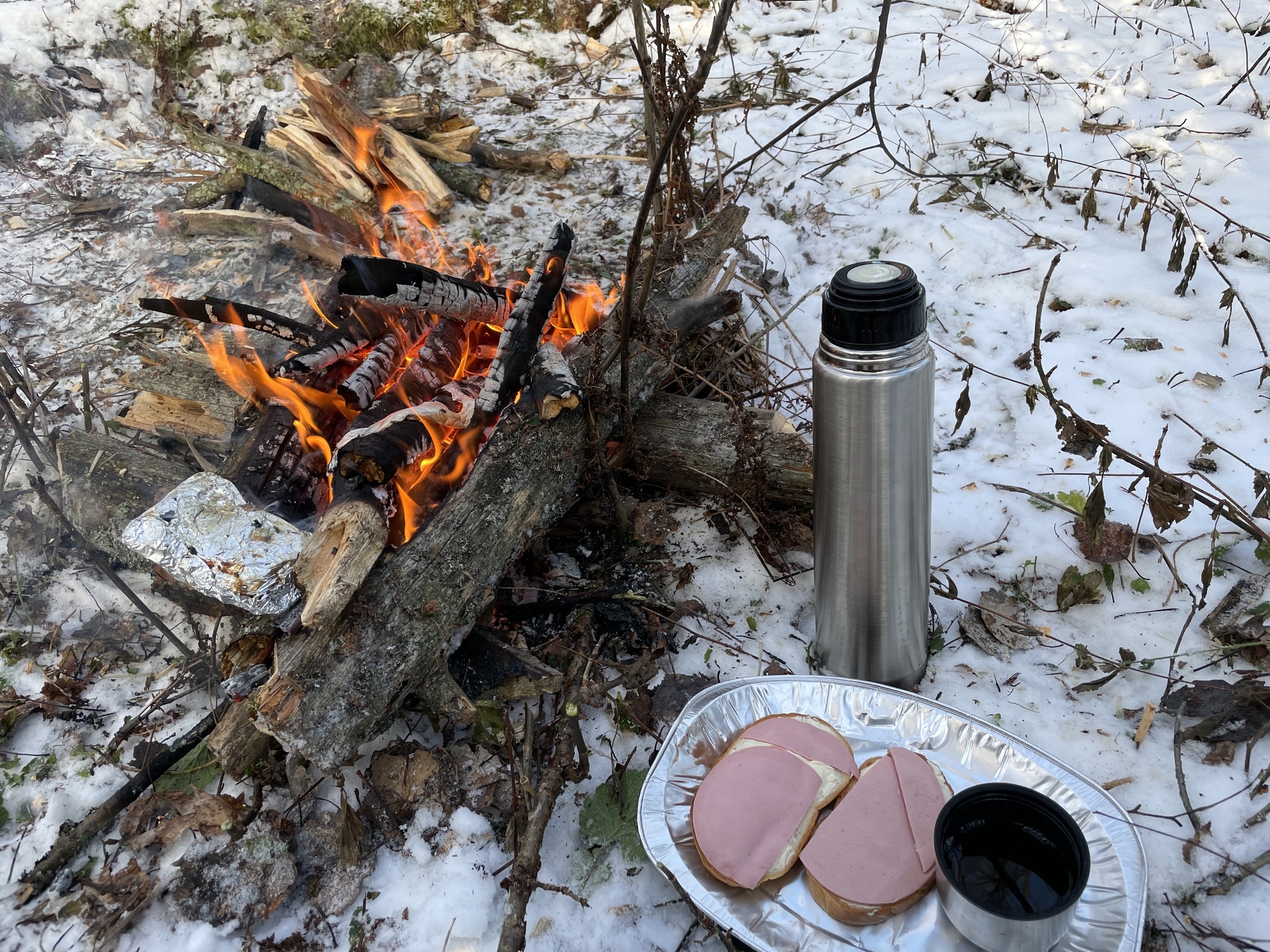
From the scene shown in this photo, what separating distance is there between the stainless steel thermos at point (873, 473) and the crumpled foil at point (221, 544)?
155 cm

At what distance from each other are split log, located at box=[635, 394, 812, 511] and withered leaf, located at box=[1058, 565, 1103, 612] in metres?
0.89

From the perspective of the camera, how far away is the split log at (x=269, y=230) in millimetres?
4840

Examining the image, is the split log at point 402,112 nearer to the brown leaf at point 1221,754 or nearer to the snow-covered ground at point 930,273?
the snow-covered ground at point 930,273

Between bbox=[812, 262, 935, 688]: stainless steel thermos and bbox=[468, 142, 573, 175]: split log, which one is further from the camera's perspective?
bbox=[468, 142, 573, 175]: split log

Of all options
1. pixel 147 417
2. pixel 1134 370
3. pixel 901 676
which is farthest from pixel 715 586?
pixel 147 417

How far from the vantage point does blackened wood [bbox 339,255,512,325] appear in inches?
106

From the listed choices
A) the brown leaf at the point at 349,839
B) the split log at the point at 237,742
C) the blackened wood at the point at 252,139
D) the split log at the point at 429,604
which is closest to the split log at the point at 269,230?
the blackened wood at the point at 252,139

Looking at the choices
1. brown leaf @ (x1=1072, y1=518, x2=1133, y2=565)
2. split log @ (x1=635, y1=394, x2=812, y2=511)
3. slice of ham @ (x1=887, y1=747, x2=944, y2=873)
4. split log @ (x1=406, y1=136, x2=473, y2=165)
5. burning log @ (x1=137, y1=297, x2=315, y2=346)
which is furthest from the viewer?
split log @ (x1=406, y1=136, x2=473, y2=165)

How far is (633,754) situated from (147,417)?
2704 millimetres

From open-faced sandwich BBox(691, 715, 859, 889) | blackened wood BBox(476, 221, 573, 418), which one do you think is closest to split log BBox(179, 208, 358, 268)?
blackened wood BBox(476, 221, 573, 418)

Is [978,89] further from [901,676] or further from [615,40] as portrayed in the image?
[901,676]

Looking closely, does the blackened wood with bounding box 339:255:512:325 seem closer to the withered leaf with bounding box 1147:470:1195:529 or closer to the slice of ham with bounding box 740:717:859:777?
the slice of ham with bounding box 740:717:859:777

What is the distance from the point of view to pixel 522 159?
5441 mm

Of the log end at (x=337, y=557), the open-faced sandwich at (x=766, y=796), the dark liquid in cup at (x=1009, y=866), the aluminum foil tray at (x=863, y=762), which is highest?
the log end at (x=337, y=557)
